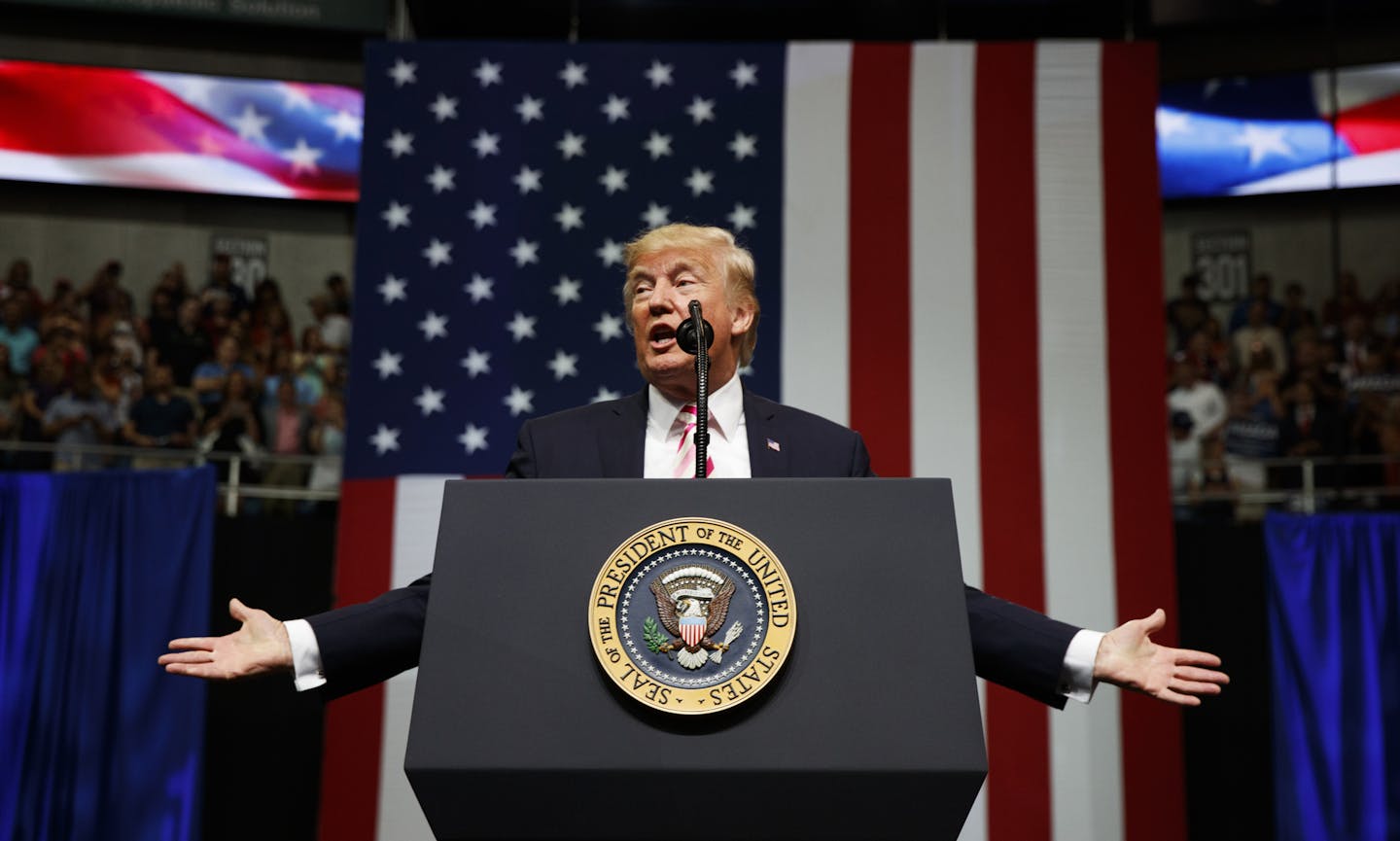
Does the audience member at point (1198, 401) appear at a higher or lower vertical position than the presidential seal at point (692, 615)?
higher

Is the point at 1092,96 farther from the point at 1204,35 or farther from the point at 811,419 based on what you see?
the point at 1204,35

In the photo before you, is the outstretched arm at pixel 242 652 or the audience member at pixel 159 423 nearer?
the outstretched arm at pixel 242 652

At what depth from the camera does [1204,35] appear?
9.50 metres

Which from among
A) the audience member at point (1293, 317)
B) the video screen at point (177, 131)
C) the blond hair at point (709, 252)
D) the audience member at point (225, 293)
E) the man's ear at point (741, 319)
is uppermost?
the video screen at point (177, 131)

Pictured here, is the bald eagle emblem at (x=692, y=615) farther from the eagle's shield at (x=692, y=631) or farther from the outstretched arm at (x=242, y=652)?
the outstretched arm at (x=242, y=652)

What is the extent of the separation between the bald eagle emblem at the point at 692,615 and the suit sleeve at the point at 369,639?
353mm

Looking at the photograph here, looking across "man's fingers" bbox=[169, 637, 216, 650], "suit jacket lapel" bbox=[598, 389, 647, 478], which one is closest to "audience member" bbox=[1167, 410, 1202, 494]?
"suit jacket lapel" bbox=[598, 389, 647, 478]

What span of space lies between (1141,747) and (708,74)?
9.27ft

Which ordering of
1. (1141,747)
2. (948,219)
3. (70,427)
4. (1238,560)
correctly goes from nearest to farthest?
(1141,747)
(948,219)
(1238,560)
(70,427)

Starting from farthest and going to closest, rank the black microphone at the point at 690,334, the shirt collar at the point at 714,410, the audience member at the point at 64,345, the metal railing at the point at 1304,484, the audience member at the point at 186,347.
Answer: the audience member at the point at 186,347 → the audience member at the point at 64,345 → the metal railing at the point at 1304,484 → the shirt collar at the point at 714,410 → the black microphone at the point at 690,334

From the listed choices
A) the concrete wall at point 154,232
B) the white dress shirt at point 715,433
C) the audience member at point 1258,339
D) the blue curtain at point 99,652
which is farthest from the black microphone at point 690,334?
the concrete wall at point 154,232

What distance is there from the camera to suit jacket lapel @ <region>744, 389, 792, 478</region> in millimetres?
1869

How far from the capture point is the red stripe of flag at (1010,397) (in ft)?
14.2

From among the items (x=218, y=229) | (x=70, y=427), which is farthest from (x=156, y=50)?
(x=70, y=427)
